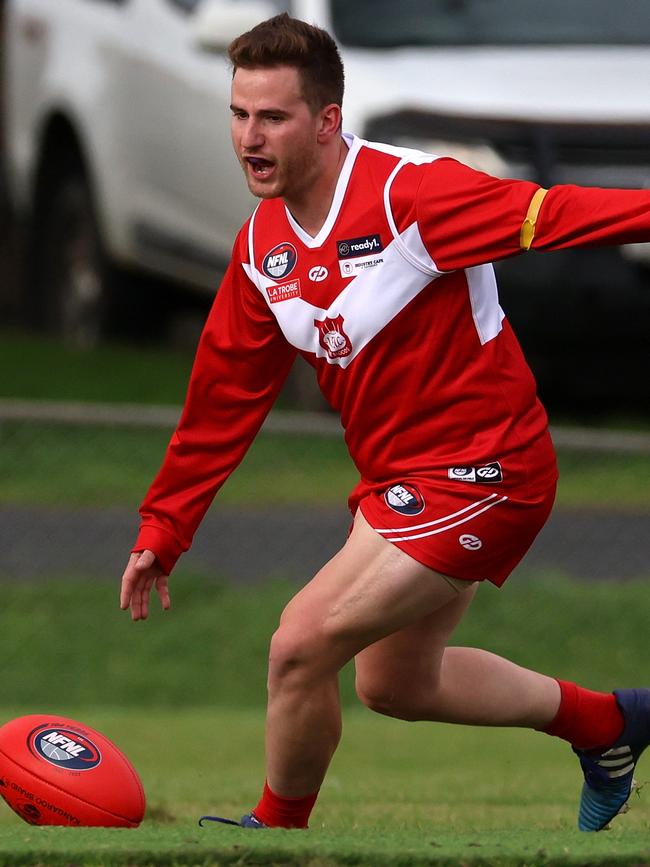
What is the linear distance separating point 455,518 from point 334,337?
0.52 m

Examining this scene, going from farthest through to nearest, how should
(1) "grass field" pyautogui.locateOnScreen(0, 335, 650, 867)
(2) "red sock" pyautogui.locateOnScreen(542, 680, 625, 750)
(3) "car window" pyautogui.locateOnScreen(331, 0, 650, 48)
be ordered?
1. (3) "car window" pyautogui.locateOnScreen(331, 0, 650, 48)
2. (1) "grass field" pyautogui.locateOnScreen(0, 335, 650, 867)
3. (2) "red sock" pyautogui.locateOnScreen(542, 680, 625, 750)

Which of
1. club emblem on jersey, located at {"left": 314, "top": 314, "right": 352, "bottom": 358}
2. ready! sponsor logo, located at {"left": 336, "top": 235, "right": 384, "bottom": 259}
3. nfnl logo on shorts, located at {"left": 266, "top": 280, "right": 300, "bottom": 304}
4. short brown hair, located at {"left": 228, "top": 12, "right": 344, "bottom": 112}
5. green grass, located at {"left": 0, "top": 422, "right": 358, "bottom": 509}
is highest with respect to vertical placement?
short brown hair, located at {"left": 228, "top": 12, "right": 344, "bottom": 112}

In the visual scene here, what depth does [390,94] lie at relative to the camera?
992 centimetres

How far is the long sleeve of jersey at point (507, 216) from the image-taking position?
4.77 metres

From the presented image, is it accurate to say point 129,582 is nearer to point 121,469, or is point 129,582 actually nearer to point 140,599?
point 140,599

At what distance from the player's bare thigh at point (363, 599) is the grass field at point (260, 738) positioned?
18.4 inches

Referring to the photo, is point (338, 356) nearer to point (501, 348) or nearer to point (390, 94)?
point (501, 348)

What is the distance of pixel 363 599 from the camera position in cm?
505

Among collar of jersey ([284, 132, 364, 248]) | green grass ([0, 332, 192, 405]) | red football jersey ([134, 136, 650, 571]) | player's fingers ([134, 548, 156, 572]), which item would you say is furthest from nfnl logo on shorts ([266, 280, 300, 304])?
green grass ([0, 332, 192, 405])

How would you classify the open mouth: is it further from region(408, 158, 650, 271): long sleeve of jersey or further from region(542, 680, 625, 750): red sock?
region(542, 680, 625, 750): red sock

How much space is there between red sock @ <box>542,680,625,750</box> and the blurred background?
165 inches

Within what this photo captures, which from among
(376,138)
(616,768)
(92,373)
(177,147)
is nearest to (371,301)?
(616,768)

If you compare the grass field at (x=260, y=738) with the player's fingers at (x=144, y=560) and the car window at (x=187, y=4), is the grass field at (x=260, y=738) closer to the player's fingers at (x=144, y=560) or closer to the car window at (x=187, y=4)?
the player's fingers at (x=144, y=560)

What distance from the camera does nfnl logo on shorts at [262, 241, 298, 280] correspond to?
514 cm
